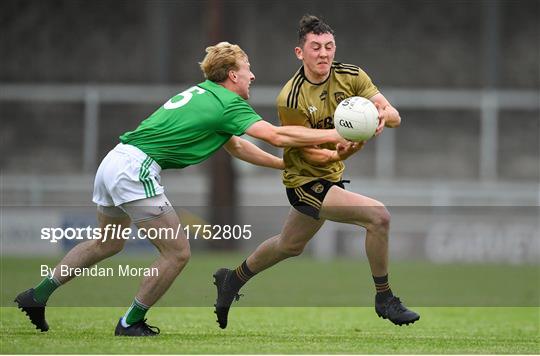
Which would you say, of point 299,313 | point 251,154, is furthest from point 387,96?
point 251,154

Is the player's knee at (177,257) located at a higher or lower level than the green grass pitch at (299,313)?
higher

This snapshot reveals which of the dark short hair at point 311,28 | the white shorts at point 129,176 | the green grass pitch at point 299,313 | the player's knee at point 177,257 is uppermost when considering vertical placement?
the dark short hair at point 311,28

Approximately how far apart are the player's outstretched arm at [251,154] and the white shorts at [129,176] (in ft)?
3.21

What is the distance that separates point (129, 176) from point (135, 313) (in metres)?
1.04

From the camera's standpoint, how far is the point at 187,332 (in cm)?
997

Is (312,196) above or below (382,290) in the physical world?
above

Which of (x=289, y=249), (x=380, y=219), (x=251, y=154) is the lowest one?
(x=289, y=249)

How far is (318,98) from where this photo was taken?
9672 millimetres

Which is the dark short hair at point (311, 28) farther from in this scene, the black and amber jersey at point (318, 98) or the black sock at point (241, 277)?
the black sock at point (241, 277)

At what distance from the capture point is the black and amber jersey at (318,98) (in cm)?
967

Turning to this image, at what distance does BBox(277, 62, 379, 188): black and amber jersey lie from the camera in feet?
31.7

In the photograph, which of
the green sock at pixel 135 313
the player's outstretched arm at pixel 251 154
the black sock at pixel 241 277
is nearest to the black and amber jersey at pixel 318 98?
the player's outstretched arm at pixel 251 154

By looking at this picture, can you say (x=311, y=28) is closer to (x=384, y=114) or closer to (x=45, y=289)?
(x=384, y=114)

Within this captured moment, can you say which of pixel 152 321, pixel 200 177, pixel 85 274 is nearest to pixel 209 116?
pixel 85 274
